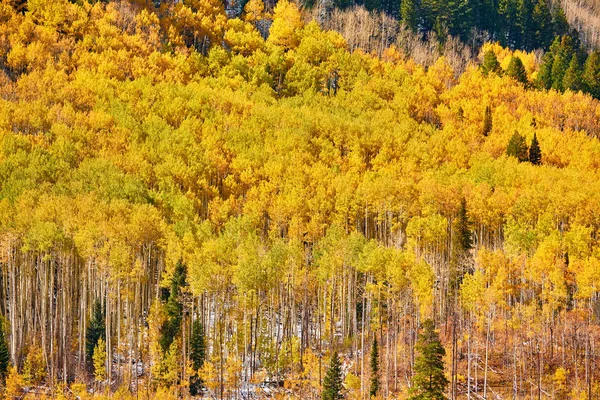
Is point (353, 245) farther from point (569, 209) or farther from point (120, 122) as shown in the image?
point (120, 122)

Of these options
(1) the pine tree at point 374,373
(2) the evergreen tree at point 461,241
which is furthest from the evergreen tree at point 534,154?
(1) the pine tree at point 374,373

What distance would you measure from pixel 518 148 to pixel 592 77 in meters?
32.6

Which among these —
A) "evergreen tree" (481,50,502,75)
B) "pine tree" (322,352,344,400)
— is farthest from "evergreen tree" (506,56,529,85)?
"pine tree" (322,352,344,400)

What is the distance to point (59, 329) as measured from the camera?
2329 inches

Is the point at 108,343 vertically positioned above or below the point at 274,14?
below

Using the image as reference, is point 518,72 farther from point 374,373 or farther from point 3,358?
point 3,358

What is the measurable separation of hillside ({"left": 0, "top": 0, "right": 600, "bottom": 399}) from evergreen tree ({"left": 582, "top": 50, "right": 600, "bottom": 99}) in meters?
0.53

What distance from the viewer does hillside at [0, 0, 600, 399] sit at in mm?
56531

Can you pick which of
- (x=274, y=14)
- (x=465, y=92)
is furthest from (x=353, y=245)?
(x=274, y=14)

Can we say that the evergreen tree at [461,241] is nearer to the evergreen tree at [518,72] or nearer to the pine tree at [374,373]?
the pine tree at [374,373]

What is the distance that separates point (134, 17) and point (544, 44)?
77.7 metres

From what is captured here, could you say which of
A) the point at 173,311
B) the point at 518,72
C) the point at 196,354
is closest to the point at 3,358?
the point at 173,311

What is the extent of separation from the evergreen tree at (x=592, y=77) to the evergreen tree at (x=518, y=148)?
28.4m

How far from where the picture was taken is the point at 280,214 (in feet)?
250
